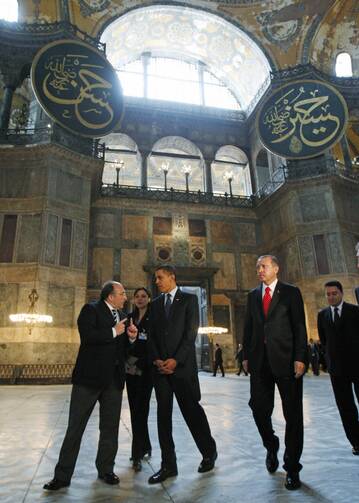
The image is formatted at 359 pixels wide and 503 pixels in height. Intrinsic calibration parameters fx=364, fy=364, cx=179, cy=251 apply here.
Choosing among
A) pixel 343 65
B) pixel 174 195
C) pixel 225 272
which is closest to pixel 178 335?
pixel 225 272

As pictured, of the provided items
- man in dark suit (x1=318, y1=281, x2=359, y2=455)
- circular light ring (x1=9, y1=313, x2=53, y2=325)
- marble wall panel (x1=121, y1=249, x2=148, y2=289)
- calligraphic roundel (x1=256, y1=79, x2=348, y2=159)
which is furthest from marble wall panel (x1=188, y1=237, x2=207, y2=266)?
man in dark suit (x1=318, y1=281, x2=359, y2=455)

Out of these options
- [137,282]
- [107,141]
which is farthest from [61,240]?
[107,141]

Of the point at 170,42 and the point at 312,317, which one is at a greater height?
the point at 170,42

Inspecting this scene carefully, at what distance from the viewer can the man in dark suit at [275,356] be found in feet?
7.88

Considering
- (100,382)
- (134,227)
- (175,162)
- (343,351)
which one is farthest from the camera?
(175,162)

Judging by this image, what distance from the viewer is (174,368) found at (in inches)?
102

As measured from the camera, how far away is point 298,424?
238cm

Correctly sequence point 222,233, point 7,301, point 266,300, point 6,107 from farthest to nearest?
point 222,233 < point 6,107 < point 7,301 < point 266,300

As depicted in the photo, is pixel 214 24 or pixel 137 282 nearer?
pixel 137 282

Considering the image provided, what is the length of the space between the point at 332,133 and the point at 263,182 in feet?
16.1

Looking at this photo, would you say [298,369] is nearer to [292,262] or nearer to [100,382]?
[100,382]

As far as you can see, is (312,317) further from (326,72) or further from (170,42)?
(170,42)

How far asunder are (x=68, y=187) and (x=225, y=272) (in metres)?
7.74

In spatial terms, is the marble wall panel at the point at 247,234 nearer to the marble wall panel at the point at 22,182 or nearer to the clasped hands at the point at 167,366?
the marble wall panel at the point at 22,182
